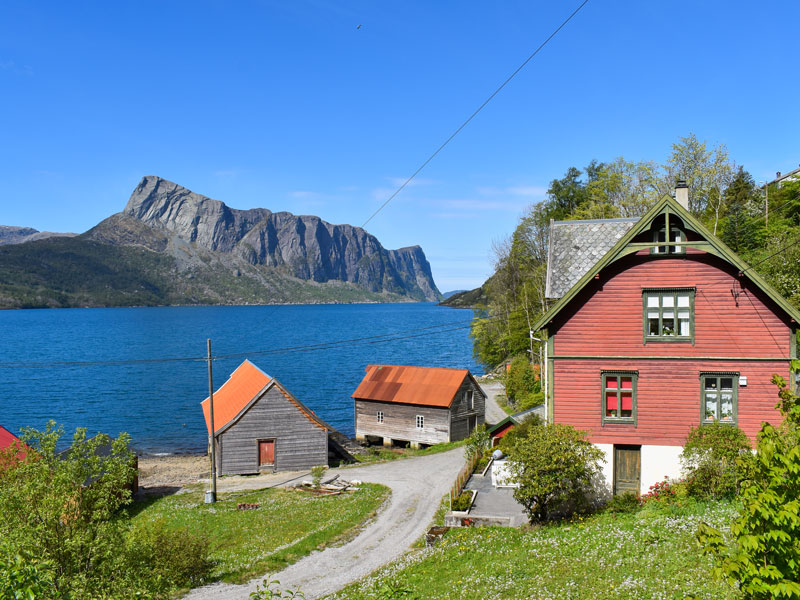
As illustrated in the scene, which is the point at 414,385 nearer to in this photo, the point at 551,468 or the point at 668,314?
the point at 668,314

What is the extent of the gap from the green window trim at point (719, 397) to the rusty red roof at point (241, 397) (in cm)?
2799

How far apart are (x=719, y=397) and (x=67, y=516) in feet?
73.9

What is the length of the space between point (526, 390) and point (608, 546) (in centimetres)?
4223

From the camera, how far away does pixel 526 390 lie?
59156 mm

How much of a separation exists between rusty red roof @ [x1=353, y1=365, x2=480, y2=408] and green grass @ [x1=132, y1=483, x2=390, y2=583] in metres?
16.1

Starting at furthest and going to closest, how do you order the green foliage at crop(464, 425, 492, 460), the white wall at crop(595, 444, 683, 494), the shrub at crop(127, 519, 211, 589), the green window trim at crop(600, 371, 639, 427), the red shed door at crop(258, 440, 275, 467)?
1. the red shed door at crop(258, 440, 275, 467)
2. the green foliage at crop(464, 425, 492, 460)
3. the green window trim at crop(600, 371, 639, 427)
4. the white wall at crop(595, 444, 683, 494)
5. the shrub at crop(127, 519, 211, 589)

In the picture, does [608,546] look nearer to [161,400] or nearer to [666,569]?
[666,569]

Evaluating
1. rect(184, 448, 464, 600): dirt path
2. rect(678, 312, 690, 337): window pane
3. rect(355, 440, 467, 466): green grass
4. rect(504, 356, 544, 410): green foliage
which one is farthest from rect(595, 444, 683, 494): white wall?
rect(504, 356, 544, 410): green foliage

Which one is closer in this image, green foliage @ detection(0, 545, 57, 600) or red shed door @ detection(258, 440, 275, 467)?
green foliage @ detection(0, 545, 57, 600)

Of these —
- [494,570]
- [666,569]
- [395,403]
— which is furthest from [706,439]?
[395,403]

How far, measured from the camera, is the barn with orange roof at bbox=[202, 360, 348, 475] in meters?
42.9

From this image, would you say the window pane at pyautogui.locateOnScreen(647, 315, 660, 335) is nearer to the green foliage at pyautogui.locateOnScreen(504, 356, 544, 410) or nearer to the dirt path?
the dirt path

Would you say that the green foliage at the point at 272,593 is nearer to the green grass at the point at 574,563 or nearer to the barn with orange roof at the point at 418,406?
the green grass at the point at 574,563

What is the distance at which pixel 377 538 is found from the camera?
26344mm
